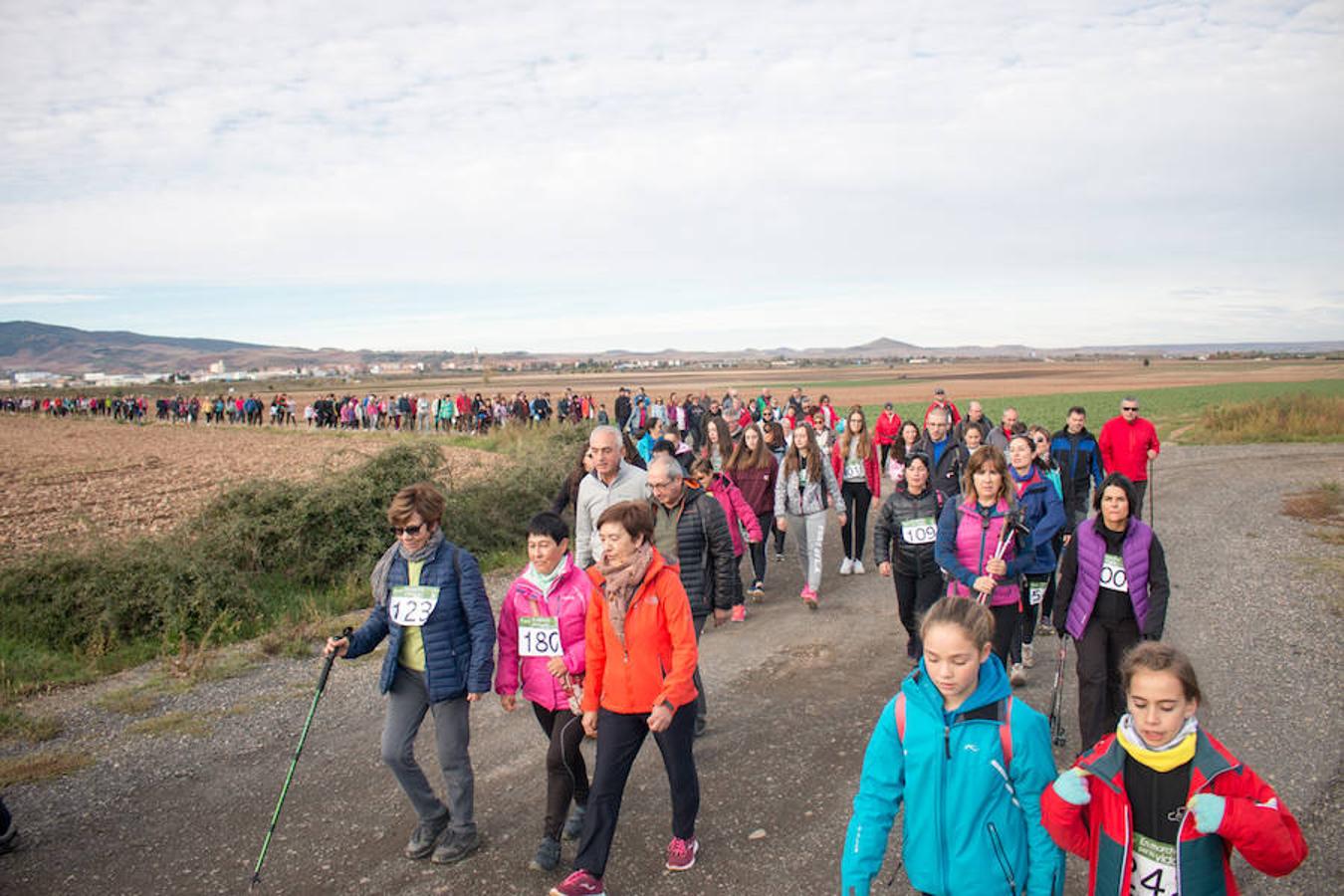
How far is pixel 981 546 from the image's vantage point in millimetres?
6090

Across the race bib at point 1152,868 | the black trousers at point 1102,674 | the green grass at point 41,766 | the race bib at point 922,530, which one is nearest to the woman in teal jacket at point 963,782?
the race bib at point 1152,868

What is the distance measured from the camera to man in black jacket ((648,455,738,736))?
606 cm

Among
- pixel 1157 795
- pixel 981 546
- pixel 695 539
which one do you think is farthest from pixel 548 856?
pixel 981 546

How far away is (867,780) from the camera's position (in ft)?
9.94

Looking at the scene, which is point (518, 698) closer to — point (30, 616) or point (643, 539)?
point (643, 539)

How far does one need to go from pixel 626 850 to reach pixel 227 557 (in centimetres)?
826

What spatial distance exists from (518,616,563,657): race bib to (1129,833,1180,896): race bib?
9.08ft

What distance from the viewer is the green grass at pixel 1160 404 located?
39.2 meters

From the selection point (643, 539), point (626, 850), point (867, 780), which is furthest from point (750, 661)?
point (867, 780)

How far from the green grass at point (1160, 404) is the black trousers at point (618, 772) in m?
29.0

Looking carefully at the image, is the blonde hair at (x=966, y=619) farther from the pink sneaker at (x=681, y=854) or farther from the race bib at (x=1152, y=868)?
the pink sneaker at (x=681, y=854)

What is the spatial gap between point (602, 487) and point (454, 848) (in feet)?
9.20

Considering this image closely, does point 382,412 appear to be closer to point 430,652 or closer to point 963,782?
point 430,652

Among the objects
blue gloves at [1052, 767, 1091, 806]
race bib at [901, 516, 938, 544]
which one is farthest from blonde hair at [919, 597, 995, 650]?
race bib at [901, 516, 938, 544]
